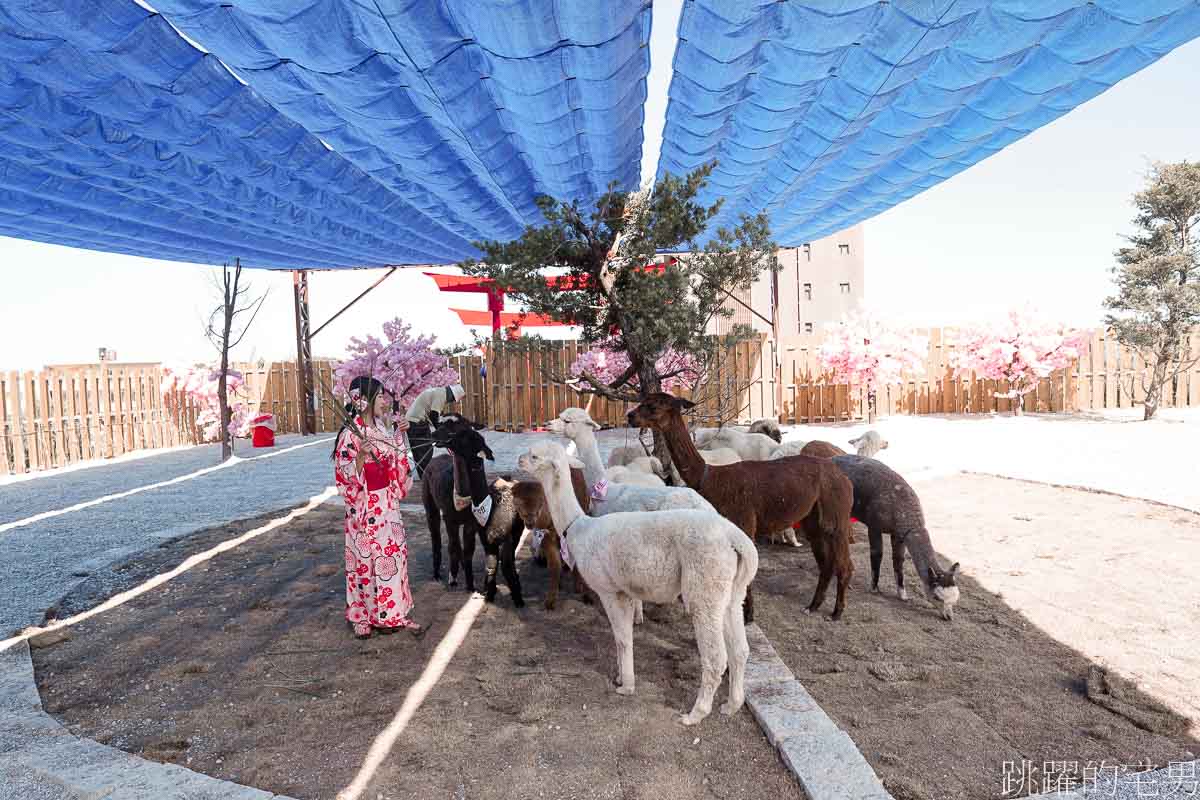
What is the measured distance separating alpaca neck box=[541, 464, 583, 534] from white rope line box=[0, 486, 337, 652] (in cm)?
386

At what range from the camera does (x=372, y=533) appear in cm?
435

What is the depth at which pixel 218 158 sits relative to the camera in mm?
6781

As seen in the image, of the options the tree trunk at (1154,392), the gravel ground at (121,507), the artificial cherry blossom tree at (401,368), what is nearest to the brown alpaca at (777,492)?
the gravel ground at (121,507)

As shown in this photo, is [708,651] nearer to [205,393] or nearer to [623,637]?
[623,637]

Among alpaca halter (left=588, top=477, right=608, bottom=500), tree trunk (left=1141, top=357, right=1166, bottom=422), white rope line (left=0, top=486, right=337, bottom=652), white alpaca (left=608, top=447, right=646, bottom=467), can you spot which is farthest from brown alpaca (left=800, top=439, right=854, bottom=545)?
tree trunk (left=1141, top=357, right=1166, bottom=422)

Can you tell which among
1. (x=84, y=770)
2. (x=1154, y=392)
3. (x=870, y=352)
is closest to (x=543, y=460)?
(x=84, y=770)

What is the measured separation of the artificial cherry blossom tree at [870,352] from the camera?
16578mm

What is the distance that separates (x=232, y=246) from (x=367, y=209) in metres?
3.77

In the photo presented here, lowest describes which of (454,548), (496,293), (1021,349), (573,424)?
(454,548)

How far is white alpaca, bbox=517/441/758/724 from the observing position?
3.17 meters

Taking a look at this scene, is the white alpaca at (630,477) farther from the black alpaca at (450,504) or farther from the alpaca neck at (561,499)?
the alpaca neck at (561,499)

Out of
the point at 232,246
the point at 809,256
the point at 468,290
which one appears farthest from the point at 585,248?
the point at 809,256

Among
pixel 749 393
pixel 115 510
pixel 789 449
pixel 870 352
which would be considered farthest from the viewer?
pixel 749 393

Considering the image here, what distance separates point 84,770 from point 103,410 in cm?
1504
